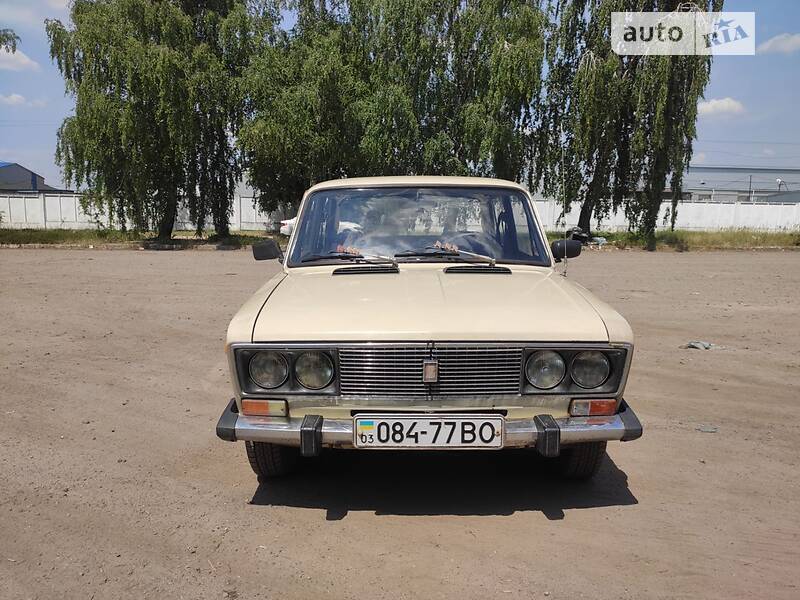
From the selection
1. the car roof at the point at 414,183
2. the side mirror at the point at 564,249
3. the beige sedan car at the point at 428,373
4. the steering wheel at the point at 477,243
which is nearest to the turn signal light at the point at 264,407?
the beige sedan car at the point at 428,373

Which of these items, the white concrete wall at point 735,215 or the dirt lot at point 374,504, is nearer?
the dirt lot at point 374,504

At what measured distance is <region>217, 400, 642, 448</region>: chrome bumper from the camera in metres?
3.12

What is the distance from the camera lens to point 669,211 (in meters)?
26.6

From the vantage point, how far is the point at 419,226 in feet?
14.5

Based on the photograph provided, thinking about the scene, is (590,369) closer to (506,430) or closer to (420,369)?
(506,430)

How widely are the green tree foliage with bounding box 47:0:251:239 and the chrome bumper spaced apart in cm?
2188

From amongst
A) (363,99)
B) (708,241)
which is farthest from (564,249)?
(708,241)

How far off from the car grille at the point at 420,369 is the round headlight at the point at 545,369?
72mm

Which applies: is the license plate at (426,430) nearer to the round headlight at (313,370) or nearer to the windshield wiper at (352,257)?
the round headlight at (313,370)

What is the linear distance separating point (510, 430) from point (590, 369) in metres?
0.50

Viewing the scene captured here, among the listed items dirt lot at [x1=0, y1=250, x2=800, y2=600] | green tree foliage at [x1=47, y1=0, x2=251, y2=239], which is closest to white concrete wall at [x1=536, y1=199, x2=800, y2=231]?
green tree foliage at [x1=47, y1=0, x2=251, y2=239]

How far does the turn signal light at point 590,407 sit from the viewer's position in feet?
10.6

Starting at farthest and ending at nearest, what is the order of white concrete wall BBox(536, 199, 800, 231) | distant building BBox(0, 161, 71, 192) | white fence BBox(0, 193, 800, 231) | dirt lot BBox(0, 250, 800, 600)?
distant building BBox(0, 161, 71, 192) → white concrete wall BBox(536, 199, 800, 231) → white fence BBox(0, 193, 800, 231) → dirt lot BBox(0, 250, 800, 600)

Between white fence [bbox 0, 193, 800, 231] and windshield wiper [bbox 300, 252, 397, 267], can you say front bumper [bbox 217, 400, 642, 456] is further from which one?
white fence [bbox 0, 193, 800, 231]
